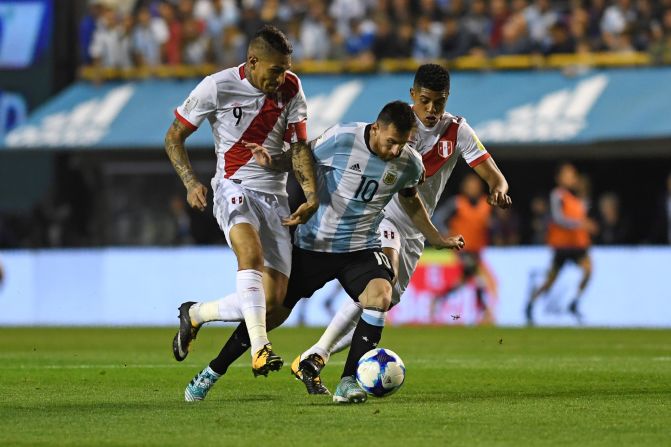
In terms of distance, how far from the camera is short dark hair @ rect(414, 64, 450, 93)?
9562 mm

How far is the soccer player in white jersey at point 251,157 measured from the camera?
9.06m

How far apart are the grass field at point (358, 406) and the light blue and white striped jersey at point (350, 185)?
104 cm

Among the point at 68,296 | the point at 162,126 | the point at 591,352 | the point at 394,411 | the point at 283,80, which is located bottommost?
the point at 68,296

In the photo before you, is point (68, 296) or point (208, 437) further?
point (68, 296)

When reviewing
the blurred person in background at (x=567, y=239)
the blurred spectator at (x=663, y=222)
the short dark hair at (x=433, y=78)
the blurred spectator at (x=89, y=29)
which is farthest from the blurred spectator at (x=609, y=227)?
the short dark hair at (x=433, y=78)

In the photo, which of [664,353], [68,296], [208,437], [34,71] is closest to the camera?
[208,437]

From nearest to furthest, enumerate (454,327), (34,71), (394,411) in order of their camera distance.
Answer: (394,411)
(454,327)
(34,71)

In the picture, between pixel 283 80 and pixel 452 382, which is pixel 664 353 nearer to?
pixel 452 382

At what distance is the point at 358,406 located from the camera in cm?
873

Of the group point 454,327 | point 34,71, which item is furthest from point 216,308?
point 34,71

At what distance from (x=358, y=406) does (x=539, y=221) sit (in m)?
15.0

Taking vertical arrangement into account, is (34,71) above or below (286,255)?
below

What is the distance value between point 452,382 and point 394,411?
2459 mm

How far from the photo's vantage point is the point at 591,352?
576 inches
